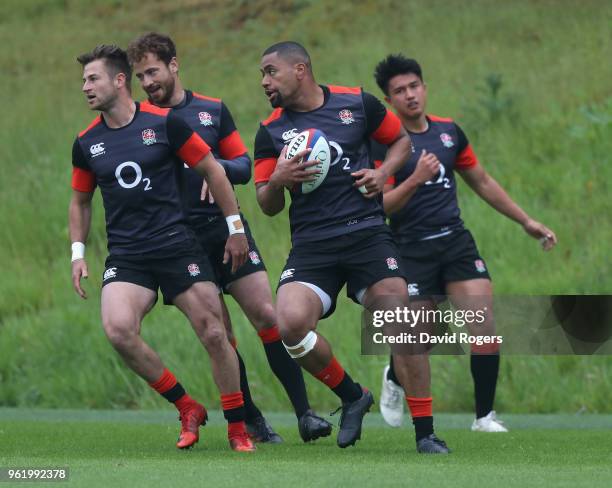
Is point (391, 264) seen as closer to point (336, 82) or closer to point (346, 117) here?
point (346, 117)

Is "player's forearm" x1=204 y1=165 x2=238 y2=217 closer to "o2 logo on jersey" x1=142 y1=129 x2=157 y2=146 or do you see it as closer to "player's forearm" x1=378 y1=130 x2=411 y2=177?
"o2 logo on jersey" x1=142 y1=129 x2=157 y2=146

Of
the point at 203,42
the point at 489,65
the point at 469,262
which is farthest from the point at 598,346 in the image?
the point at 203,42

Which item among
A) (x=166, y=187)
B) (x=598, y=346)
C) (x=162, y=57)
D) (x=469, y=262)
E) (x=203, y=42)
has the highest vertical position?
(x=203, y=42)

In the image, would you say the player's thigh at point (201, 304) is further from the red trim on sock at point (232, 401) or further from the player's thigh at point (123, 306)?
the red trim on sock at point (232, 401)

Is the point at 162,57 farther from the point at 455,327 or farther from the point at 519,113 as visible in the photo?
the point at 519,113

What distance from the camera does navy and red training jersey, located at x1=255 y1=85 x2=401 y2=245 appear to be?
Answer: 27.0ft

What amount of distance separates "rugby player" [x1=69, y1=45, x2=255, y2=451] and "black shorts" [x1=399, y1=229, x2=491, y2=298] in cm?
206

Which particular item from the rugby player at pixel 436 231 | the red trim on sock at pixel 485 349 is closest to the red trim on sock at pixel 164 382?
the rugby player at pixel 436 231

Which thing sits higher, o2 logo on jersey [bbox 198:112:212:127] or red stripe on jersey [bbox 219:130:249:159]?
o2 logo on jersey [bbox 198:112:212:127]

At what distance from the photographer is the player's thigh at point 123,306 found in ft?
27.1

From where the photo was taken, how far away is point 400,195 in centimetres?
953

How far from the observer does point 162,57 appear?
9.02 meters

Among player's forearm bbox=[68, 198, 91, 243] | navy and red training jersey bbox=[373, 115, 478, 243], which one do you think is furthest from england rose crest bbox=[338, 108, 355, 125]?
navy and red training jersey bbox=[373, 115, 478, 243]

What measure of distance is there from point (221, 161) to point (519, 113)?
39.8ft
